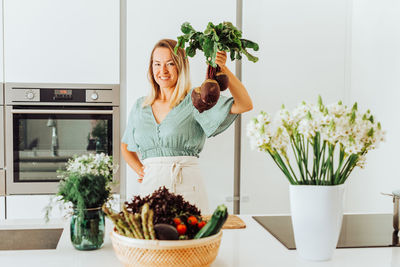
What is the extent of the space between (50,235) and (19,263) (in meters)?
0.35

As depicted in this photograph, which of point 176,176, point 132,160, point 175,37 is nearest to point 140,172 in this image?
point 132,160

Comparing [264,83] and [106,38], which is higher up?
[106,38]

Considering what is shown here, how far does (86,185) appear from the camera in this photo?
116 cm

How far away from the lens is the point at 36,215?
237 centimetres

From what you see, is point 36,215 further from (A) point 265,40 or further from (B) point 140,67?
(A) point 265,40

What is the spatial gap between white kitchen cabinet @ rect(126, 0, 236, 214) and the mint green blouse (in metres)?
0.37

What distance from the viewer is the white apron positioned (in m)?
1.95

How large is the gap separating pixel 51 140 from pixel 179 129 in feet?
2.92

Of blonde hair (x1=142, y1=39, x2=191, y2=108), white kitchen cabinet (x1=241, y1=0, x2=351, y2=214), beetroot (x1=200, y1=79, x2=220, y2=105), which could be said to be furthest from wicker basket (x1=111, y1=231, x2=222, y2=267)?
white kitchen cabinet (x1=241, y1=0, x2=351, y2=214)

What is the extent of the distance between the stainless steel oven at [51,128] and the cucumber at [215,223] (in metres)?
1.55

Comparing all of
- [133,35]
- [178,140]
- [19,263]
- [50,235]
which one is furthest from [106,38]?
[19,263]

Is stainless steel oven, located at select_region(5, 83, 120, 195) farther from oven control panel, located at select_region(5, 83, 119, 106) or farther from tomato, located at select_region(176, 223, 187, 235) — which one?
tomato, located at select_region(176, 223, 187, 235)

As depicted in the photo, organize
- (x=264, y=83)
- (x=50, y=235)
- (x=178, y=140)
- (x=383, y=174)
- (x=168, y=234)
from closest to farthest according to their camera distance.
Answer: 1. (x=168, y=234)
2. (x=50, y=235)
3. (x=178, y=140)
4. (x=383, y=174)
5. (x=264, y=83)

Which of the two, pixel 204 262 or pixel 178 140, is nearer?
pixel 204 262
